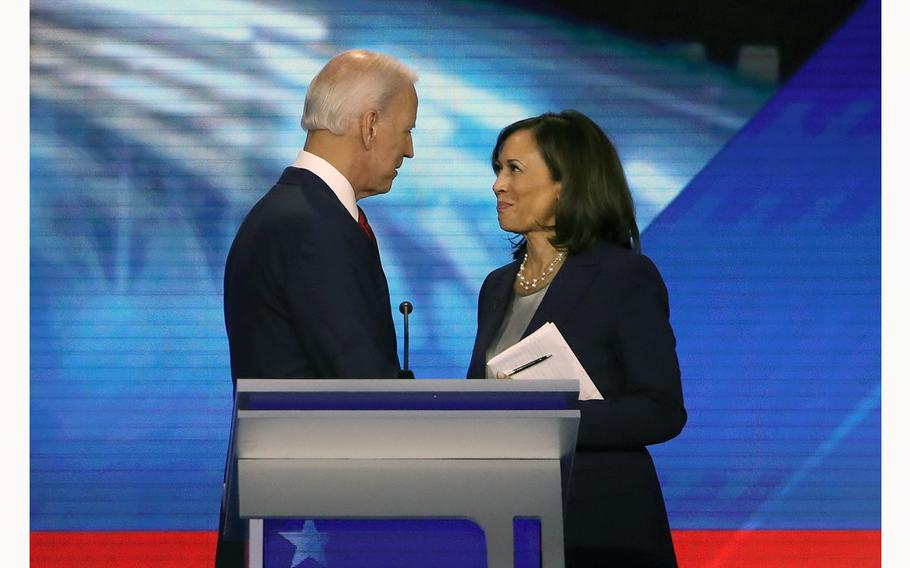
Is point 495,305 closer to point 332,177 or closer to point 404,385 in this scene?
point 332,177

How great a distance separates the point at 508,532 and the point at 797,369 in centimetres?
391

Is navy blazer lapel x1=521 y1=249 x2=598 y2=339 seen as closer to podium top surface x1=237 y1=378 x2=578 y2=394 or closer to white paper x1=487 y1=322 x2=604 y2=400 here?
white paper x1=487 y1=322 x2=604 y2=400

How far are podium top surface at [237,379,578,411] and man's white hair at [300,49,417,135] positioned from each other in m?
1.02

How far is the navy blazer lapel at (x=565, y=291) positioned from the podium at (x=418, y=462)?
3.17 ft

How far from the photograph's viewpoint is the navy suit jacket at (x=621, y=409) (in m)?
2.52

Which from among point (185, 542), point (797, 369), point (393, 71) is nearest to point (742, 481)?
point (797, 369)

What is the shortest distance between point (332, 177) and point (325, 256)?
269mm

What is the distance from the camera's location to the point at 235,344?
2.45m

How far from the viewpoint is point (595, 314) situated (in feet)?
8.79

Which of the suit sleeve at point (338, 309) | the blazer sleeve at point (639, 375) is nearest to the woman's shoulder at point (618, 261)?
the blazer sleeve at point (639, 375)

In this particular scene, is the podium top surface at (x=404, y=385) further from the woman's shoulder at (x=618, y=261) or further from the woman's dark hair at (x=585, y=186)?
the woman's dark hair at (x=585, y=186)

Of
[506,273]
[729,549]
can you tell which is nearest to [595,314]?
[506,273]

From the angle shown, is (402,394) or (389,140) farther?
(389,140)

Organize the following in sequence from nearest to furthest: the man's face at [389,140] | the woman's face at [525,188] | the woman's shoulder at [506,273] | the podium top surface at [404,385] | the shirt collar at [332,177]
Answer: the podium top surface at [404,385] → the shirt collar at [332,177] → the man's face at [389,140] → the woman's face at [525,188] → the woman's shoulder at [506,273]
